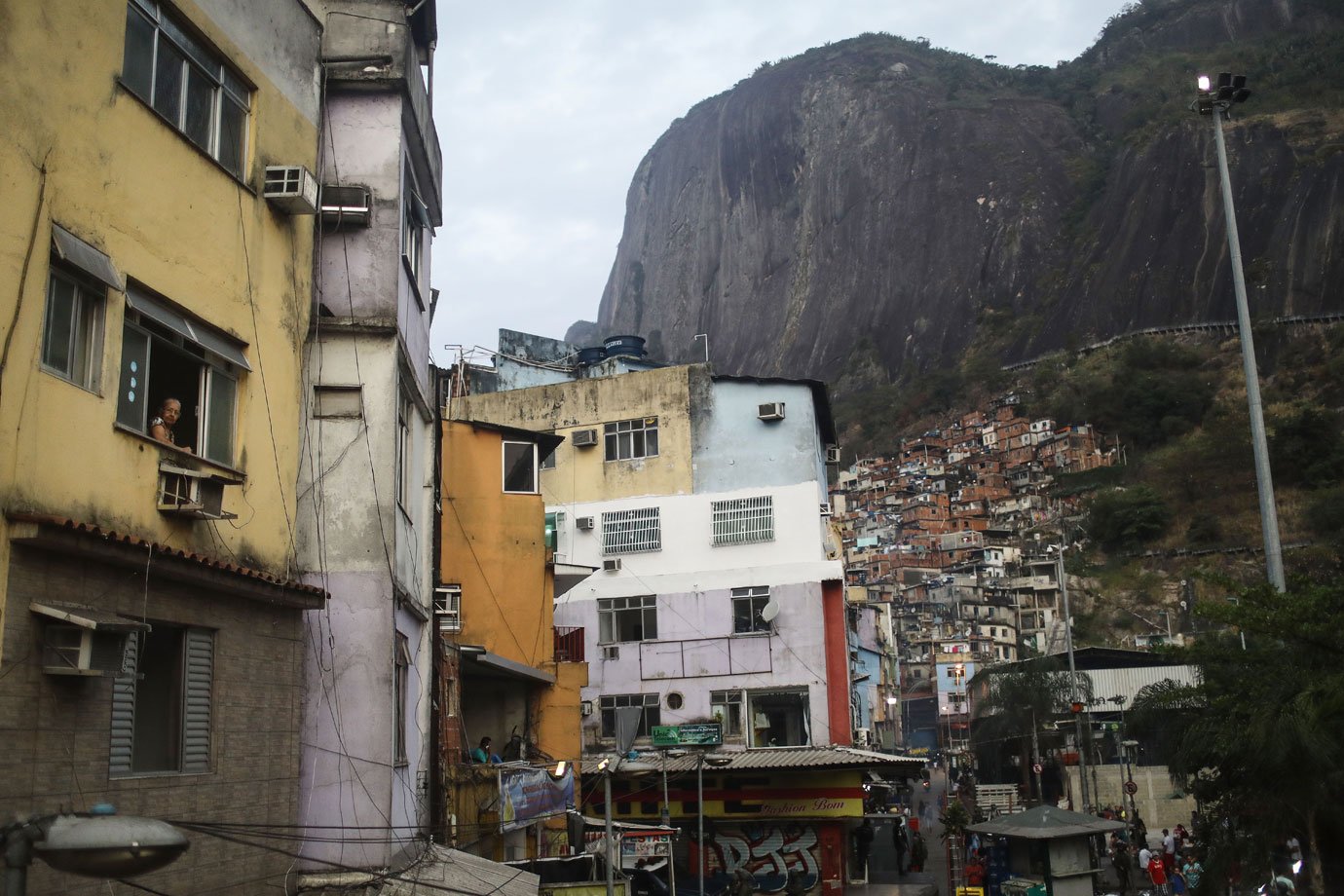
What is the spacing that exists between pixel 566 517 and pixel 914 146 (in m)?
122

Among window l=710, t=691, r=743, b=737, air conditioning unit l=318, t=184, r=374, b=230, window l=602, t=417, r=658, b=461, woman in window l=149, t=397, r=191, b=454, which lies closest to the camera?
woman in window l=149, t=397, r=191, b=454

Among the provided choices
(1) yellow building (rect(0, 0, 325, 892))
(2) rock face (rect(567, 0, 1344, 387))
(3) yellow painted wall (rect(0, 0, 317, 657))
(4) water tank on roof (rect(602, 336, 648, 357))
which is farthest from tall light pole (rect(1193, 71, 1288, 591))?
Answer: (2) rock face (rect(567, 0, 1344, 387))

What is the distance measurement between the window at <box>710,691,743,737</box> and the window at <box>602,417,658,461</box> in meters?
6.18

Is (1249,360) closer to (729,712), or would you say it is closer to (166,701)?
(166,701)

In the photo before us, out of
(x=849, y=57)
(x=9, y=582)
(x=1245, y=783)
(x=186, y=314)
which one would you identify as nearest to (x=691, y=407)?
(x=1245, y=783)

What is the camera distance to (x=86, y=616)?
7.48 meters

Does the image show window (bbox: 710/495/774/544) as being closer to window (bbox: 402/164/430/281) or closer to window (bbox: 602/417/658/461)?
window (bbox: 602/417/658/461)

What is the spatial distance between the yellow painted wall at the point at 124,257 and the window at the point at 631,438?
20.6 meters

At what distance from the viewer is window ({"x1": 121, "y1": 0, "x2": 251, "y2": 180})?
904cm

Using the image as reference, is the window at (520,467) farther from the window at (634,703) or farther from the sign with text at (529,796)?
the window at (634,703)

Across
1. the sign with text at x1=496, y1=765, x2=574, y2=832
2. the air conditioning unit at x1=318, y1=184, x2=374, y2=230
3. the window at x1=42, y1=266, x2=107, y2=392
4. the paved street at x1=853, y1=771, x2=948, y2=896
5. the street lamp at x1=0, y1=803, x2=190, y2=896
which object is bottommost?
the paved street at x1=853, y1=771, x2=948, y2=896

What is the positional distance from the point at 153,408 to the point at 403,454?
13.3 feet

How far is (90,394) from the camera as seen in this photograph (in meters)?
8.16

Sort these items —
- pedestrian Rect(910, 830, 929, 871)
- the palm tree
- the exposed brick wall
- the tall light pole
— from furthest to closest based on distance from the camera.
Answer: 1. the palm tree
2. pedestrian Rect(910, 830, 929, 871)
3. the tall light pole
4. the exposed brick wall
